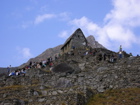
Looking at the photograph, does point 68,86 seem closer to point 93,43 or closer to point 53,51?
point 93,43

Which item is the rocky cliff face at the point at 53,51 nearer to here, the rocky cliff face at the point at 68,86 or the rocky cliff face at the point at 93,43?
the rocky cliff face at the point at 93,43

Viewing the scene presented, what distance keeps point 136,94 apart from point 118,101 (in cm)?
188

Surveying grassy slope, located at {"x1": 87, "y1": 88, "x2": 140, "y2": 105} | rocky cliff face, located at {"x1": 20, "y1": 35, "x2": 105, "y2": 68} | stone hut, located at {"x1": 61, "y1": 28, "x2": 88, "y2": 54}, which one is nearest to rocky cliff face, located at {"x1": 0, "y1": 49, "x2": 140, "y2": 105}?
grassy slope, located at {"x1": 87, "y1": 88, "x2": 140, "y2": 105}

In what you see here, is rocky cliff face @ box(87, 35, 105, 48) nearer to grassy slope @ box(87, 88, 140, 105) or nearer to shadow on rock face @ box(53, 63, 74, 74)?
shadow on rock face @ box(53, 63, 74, 74)

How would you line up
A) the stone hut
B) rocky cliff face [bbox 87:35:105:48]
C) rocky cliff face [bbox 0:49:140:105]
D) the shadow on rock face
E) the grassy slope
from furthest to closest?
rocky cliff face [bbox 87:35:105:48]
the stone hut
the shadow on rock face
the grassy slope
rocky cliff face [bbox 0:49:140:105]

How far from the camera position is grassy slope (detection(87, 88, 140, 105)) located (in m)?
23.6

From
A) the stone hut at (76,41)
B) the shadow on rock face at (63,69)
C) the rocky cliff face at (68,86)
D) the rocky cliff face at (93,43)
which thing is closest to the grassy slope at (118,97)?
the rocky cliff face at (68,86)

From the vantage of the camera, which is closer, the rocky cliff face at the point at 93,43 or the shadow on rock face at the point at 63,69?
the shadow on rock face at the point at 63,69

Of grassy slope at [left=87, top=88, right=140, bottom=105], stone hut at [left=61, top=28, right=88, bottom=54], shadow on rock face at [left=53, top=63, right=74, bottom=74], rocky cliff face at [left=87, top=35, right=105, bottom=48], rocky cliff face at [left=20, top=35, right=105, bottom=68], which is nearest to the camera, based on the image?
grassy slope at [left=87, top=88, right=140, bottom=105]

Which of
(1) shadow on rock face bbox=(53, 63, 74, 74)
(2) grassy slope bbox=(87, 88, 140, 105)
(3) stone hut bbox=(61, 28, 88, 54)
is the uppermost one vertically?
(3) stone hut bbox=(61, 28, 88, 54)

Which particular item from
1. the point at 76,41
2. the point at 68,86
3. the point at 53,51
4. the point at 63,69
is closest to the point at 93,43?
the point at 53,51

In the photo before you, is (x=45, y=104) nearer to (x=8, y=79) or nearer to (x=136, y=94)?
(x=136, y=94)

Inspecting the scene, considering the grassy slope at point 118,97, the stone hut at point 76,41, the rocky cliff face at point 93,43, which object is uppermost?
the rocky cliff face at point 93,43

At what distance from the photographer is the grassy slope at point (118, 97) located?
23.6 m
